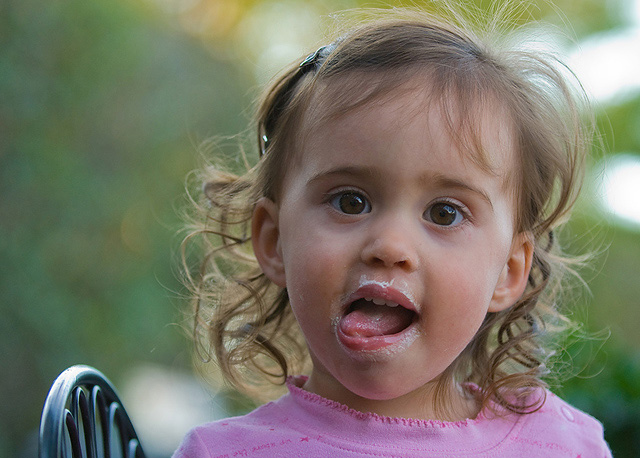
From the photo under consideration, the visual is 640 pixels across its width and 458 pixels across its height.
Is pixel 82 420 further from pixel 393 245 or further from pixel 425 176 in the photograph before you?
pixel 425 176

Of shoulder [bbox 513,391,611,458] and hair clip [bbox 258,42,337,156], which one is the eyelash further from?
shoulder [bbox 513,391,611,458]

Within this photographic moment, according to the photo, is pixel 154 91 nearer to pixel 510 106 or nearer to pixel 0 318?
pixel 0 318

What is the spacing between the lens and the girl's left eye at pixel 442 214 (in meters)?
1.37

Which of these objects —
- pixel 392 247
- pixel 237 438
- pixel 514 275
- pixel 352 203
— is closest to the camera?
pixel 392 247

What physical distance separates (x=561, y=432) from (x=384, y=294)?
64 cm

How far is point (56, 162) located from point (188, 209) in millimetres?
2244

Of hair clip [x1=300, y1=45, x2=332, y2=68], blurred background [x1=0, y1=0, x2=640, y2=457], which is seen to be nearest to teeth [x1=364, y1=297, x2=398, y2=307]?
hair clip [x1=300, y1=45, x2=332, y2=68]

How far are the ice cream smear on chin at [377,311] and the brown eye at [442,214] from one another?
0.53ft

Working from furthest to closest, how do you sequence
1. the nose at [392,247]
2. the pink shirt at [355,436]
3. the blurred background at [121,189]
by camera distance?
the blurred background at [121,189] → the pink shirt at [355,436] → the nose at [392,247]

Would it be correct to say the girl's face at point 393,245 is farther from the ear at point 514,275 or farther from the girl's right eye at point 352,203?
the ear at point 514,275

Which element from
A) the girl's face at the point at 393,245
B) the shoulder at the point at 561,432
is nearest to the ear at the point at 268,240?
the girl's face at the point at 393,245

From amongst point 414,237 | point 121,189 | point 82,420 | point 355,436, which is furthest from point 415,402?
point 121,189

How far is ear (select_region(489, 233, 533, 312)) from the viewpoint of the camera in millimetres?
1574

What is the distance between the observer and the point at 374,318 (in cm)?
134
